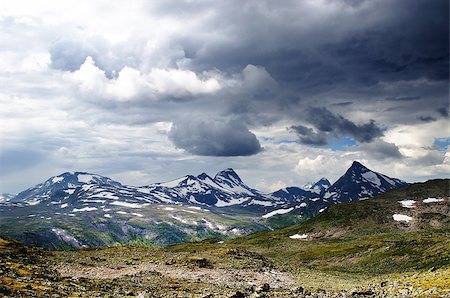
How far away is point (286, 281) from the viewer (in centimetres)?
6203

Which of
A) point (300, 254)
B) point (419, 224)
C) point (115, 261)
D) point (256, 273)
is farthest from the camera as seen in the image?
point (419, 224)

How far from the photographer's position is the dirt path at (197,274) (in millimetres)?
58469

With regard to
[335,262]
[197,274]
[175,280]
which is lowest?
[335,262]

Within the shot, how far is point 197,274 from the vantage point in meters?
64.5

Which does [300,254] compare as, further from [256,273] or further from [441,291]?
[441,291]

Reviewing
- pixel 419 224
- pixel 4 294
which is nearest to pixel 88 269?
pixel 4 294

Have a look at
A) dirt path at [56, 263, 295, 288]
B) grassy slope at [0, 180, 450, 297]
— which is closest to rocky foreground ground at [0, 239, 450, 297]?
dirt path at [56, 263, 295, 288]

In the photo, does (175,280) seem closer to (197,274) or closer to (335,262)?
(197,274)

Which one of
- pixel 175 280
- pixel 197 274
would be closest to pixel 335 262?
pixel 197 274

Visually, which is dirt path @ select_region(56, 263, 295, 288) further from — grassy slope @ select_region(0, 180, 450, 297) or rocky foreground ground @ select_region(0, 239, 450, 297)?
grassy slope @ select_region(0, 180, 450, 297)

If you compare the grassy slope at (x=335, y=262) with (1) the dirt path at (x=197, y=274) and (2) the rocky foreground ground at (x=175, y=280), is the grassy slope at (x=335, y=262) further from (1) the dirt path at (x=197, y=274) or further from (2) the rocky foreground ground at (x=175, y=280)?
(1) the dirt path at (x=197, y=274)

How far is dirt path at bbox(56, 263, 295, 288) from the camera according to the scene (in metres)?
58.5

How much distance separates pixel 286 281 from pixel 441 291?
33.1 metres

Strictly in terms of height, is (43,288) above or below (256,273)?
above
